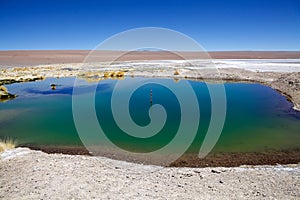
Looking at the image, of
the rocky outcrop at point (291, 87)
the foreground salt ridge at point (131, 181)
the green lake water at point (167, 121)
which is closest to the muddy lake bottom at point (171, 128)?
the green lake water at point (167, 121)

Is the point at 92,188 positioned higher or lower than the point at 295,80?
lower

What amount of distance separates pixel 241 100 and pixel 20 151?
1098 centimetres

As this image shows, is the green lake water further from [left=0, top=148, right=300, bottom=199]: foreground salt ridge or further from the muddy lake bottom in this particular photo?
[left=0, top=148, right=300, bottom=199]: foreground salt ridge

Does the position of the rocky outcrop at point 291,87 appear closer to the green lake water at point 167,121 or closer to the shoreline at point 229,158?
A: the green lake water at point 167,121

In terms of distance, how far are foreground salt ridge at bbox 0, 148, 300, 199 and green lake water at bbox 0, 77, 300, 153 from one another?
6.55 ft

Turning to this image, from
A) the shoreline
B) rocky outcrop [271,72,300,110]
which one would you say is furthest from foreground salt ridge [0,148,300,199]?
rocky outcrop [271,72,300,110]

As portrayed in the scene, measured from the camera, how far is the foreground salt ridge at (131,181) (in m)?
4.51

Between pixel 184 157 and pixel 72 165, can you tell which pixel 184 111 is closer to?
pixel 184 157

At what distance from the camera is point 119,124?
1023 cm

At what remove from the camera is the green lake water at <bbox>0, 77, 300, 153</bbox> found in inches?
323

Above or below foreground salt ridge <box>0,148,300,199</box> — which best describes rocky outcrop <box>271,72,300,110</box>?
above

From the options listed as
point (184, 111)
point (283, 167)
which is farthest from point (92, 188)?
point (184, 111)

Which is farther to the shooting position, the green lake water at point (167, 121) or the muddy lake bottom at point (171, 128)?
the green lake water at point (167, 121)

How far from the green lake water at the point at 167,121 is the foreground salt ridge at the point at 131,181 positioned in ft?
6.55
